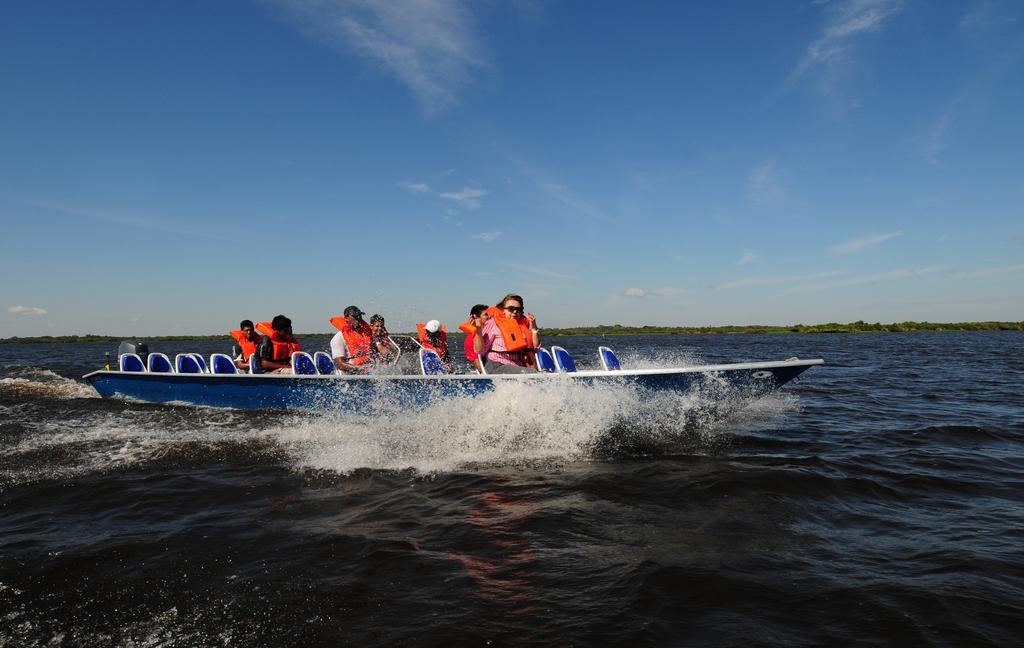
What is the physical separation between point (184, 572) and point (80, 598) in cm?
62

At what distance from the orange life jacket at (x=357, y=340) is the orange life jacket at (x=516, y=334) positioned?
3596 mm

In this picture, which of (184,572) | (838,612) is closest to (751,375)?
(838,612)

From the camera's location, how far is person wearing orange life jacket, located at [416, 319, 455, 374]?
11727 millimetres

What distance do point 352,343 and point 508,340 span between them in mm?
4255

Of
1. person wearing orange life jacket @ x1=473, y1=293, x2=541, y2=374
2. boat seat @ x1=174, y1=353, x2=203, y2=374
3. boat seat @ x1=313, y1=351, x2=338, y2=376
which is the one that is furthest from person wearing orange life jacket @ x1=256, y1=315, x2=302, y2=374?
person wearing orange life jacket @ x1=473, y1=293, x2=541, y2=374

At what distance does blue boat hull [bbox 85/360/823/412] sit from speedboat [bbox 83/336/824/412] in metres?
0.01

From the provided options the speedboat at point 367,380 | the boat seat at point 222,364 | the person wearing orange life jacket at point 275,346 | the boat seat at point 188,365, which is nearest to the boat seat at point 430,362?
the speedboat at point 367,380

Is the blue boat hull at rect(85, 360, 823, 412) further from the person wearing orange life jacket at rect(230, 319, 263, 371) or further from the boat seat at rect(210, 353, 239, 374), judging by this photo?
the person wearing orange life jacket at rect(230, 319, 263, 371)

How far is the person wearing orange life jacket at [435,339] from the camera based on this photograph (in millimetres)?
11727

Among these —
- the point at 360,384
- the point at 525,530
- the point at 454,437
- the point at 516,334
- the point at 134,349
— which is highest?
the point at 516,334

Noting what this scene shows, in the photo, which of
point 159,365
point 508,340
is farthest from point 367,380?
point 159,365

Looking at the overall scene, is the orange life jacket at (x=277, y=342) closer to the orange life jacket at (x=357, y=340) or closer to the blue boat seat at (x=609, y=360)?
the orange life jacket at (x=357, y=340)

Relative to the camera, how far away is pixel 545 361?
369 inches

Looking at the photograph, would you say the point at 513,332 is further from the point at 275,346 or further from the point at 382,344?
the point at 275,346
